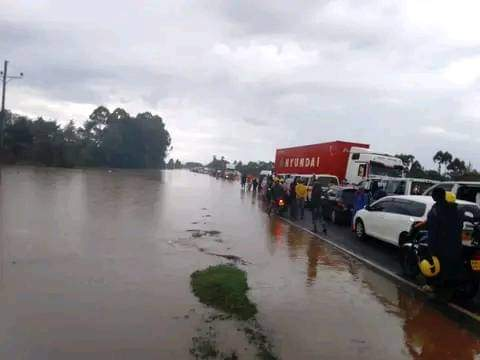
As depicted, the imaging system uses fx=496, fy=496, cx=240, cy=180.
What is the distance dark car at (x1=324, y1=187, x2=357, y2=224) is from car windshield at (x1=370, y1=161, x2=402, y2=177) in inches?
236

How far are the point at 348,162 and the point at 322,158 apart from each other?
2.13m

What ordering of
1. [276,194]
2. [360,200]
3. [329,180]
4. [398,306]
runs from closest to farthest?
[398,306] → [360,200] → [276,194] → [329,180]

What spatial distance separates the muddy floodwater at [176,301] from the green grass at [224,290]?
18cm

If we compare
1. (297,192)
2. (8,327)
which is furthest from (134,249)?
(297,192)

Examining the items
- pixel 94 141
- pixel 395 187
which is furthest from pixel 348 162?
pixel 94 141

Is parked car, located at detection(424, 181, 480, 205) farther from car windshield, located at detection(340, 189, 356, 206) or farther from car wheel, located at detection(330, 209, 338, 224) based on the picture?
car wheel, located at detection(330, 209, 338, 224)

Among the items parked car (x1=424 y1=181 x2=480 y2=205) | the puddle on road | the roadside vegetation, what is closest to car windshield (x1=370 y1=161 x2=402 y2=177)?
parked car (x1=424 y1=181 x2=480 y2=205)

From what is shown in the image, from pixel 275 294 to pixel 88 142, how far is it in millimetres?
90604

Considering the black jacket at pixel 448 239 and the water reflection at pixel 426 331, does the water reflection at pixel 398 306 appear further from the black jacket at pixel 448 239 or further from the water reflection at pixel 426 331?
the black jacket at pixel 448 239

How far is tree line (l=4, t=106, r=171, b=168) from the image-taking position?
212 ft

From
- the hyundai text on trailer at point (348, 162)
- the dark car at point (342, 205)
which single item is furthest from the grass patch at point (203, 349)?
the hyundai text on trailer at point (348, 162)

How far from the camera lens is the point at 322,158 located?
28906 mm

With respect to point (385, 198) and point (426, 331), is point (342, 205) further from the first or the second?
point (426, 331)

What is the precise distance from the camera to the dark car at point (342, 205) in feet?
61.8
